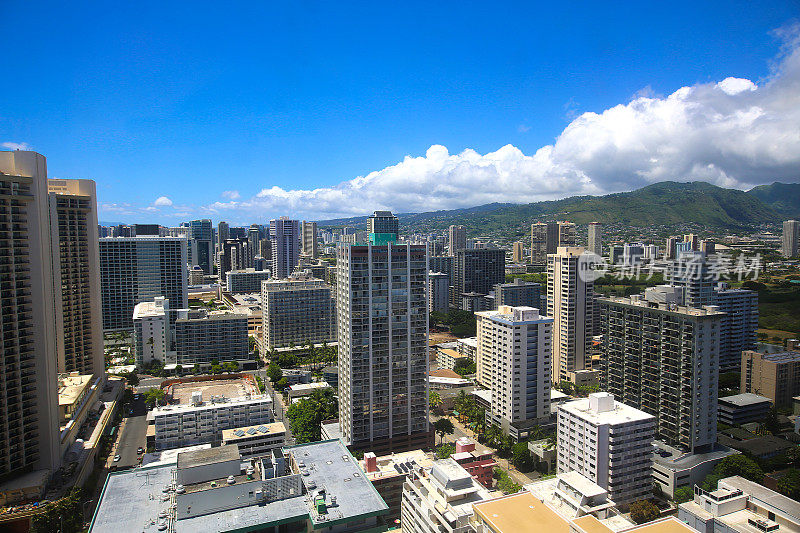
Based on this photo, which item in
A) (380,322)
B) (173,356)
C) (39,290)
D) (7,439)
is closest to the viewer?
(7,439)

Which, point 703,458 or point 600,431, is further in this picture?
point 703,458

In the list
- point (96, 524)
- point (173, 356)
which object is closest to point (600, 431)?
point (96, 524)

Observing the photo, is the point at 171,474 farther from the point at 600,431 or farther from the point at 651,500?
the point at 651,500

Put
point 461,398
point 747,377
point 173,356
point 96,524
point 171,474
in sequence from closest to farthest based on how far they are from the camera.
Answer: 1. point 96,524
2. point 171,474
3. point 747,377
4. point 461,398
5. point 173,356

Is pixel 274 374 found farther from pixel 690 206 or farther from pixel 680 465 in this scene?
pixel 690 206

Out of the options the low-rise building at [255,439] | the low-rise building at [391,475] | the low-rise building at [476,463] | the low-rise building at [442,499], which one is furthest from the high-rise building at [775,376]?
the low-rise building at [255,439]

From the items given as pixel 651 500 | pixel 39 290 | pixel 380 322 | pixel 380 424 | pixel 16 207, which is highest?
pixel 16 207

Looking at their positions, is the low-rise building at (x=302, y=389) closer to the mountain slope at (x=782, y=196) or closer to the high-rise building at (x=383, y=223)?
the high-rise building at (x=383, y=223)
